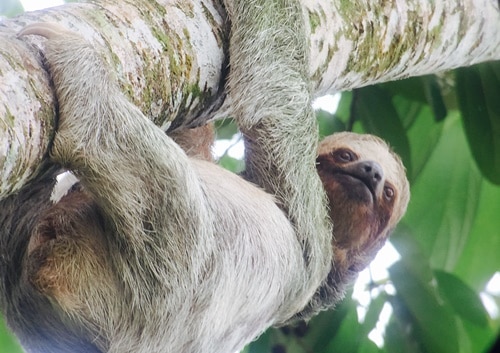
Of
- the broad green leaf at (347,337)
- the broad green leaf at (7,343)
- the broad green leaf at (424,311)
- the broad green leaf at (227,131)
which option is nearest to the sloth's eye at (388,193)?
the broad green leaf at (424,311)

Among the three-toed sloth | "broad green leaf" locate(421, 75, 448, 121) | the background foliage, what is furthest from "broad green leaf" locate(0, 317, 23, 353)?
"broad green leaf" locate(421, 75, 448, 121)

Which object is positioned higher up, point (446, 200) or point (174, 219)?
point (174, 219)

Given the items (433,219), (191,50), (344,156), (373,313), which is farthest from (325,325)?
(191,50)

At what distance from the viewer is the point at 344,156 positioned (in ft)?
17.0

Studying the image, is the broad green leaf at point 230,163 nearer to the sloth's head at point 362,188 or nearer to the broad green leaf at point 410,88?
the sloth's head at point 362,188

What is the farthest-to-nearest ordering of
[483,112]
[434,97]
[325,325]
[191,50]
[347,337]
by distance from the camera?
1. [434,97]
2. [483,112]
3. [325,325]
4. [347,337]
5. [191,50]

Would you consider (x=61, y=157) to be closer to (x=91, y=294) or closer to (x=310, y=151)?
(x=91, y=294)

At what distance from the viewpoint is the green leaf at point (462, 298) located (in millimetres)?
5215

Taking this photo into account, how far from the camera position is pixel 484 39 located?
5297mm

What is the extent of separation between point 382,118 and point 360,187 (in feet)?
3.10

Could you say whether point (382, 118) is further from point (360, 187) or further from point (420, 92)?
point (360, 187)

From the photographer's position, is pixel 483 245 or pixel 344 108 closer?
pixel 483 245

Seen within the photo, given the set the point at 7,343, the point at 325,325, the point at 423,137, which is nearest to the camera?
the point at 7,343

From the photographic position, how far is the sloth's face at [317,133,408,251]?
4930 millimetres
